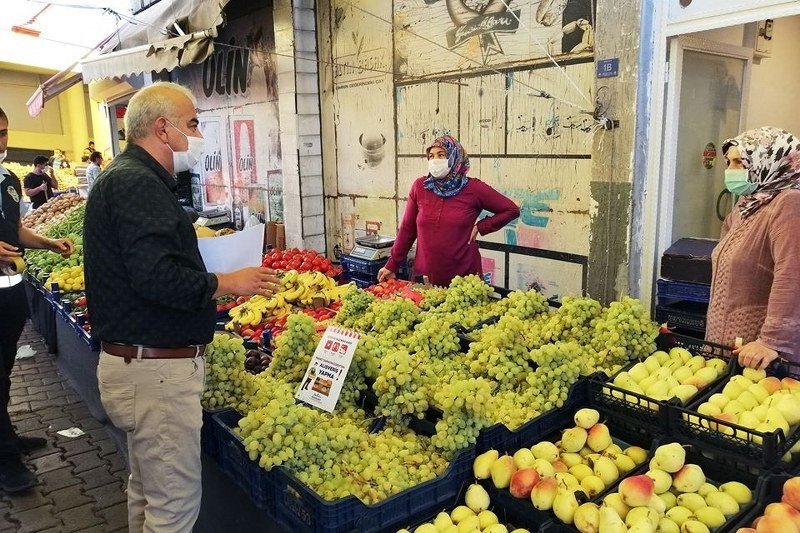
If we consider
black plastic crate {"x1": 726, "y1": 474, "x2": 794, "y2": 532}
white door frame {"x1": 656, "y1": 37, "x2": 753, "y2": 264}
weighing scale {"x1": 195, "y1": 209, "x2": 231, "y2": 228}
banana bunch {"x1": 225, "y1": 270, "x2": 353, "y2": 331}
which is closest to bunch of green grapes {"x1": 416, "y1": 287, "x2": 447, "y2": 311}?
banana bunch {"x1": 225, "y1": 270, "x2": 353, "y2": 331}

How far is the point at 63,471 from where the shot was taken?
4.15m

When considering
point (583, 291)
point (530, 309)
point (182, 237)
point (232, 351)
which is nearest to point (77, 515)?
point (232, 351)

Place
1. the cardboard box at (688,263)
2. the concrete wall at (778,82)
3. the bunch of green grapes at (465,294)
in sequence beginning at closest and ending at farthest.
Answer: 1. the bunch of green grapes at (465,294)
2. the cardboard box at (688,263)
3. the concrete wall at (778,82)

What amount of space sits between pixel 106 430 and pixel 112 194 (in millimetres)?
3290

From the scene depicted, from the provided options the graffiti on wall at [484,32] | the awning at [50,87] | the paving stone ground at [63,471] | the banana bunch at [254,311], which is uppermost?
the awning at [50,87]

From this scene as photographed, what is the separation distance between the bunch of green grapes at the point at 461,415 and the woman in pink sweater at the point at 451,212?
235cm

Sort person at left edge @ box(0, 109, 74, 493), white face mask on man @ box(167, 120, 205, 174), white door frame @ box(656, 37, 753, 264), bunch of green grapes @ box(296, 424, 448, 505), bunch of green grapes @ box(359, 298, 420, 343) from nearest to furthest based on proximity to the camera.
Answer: bunch of green grapes @ box(296, 424, 448, 505), white face mask on man @ box(167, 120, 205, 174), bunch of green grapes @ box(359, 298, 420, 343), person at left edge @ box(0, 109, 74, 493), white door frame @ box(656, 37, 753, 264)

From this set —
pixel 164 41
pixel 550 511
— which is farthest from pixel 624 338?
pixel 164 41

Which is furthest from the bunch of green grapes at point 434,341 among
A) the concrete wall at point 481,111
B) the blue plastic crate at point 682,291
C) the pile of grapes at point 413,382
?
the concrete wall at point 481,111

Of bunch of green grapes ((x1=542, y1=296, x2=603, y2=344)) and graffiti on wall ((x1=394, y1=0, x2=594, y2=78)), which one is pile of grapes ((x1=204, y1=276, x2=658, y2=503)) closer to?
bunch of green grapes ((x1=542, y1=296, x2=603, y2=344))

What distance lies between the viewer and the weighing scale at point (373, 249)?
18.6ft

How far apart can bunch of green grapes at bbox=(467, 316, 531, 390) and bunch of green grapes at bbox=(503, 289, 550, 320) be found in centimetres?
38

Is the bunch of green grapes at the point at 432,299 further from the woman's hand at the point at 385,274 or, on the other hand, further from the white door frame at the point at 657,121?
the white door frame at the point at 657,121

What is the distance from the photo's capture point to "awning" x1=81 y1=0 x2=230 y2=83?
264 inches
